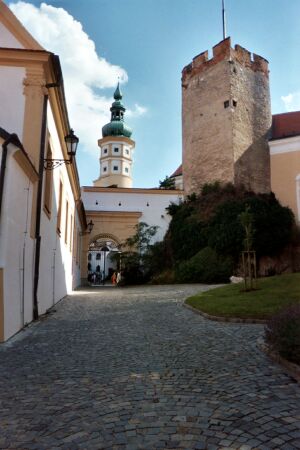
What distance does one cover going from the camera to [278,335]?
5.92 metres

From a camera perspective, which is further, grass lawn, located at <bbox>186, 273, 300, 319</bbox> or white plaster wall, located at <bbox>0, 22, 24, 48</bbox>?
white plaster wall, located at <bbox>0, 22, 24, 48</bbox>

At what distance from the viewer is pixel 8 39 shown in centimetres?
1195

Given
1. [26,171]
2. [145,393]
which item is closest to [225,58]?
[26,171]

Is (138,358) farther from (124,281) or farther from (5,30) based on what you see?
(124,281)

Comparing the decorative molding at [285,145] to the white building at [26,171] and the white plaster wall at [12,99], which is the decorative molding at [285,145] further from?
the white plaster wall at [12,99]

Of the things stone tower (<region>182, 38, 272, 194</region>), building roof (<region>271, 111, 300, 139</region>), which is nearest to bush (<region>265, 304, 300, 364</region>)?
stone tower (<region>182, 38, 272, 194</region>)

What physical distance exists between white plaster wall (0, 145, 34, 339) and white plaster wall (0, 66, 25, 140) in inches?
81.1

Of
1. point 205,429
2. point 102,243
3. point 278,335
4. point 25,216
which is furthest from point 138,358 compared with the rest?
point 102,243

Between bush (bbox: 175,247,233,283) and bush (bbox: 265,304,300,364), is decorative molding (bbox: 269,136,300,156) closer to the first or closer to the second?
bush (bbox: 175,247,233,283)

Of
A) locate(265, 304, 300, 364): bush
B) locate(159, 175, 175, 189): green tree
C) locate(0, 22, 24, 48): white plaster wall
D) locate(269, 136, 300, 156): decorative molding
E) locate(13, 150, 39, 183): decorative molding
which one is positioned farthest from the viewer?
locate(159, 175, 175, 189): green tree

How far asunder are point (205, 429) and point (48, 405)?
5.31 ft

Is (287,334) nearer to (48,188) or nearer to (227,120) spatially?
(48,188)

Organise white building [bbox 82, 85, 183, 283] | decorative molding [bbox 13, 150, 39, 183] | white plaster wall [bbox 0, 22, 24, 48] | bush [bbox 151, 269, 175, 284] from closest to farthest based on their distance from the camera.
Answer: decorative molding [bbox 13, 150, 39, 183] < white plaster wall [bbox 0, 22, 24, 48] < bush [bbox 151, 269, 175, 284] < white building [bbox 82, 85, 183, 283]

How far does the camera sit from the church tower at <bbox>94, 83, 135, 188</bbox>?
7544 cm
